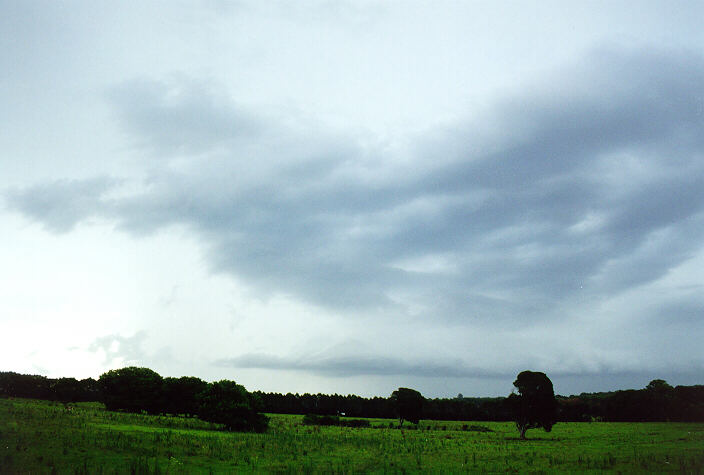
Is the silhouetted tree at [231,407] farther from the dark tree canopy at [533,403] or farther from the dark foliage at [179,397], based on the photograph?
the dark tree canopy at [533,403]

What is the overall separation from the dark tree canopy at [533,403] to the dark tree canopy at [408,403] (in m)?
34.4

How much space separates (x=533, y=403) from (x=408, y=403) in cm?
3744

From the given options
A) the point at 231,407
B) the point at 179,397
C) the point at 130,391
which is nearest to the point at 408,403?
the point at 231,407

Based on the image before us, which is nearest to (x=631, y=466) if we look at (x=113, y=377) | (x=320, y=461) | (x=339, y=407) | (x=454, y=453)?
(x=454, y=453)

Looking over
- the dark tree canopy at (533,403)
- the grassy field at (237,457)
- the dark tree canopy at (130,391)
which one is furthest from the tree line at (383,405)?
the grassy field at (237,457)

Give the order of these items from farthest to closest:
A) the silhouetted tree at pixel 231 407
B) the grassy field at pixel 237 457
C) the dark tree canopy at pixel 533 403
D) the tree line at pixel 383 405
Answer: the tree line at pixel 383 405
the silhouetted tree at pixel 231 407
the dark tree canopy at pixel 533 403
the grassy field at pixel 237 457

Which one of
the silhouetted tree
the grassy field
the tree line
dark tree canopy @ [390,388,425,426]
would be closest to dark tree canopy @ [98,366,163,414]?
the tree line

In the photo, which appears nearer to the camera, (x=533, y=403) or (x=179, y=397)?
(x=533, y=403)

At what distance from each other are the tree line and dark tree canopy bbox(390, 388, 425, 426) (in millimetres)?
1177

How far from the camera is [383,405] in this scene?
147250 mm

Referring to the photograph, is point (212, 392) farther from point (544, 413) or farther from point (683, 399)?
point (683, 399)

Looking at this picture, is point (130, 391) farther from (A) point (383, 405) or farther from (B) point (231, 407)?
(A) point (383, 405)

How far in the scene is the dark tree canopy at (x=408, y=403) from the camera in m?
105

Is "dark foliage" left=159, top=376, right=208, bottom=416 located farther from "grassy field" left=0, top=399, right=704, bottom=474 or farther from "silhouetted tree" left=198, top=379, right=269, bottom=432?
"grassy field" left=0, top=399, right=704, bottom=474
